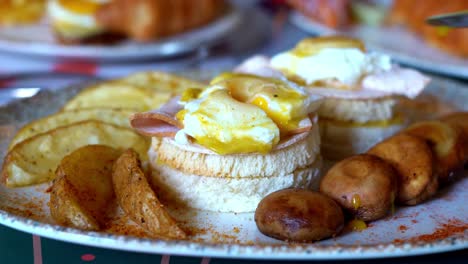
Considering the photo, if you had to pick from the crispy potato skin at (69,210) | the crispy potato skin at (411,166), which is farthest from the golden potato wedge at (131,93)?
the crispy potato skin at (411,166)

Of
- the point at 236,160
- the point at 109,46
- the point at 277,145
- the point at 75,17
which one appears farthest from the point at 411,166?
the point at 75,17

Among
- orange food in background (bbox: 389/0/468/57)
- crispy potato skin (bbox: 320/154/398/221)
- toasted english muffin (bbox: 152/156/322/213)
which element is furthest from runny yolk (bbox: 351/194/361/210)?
orange food in background (bbox: 389/0/468/57)

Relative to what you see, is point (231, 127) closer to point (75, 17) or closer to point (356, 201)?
point (356, 201)

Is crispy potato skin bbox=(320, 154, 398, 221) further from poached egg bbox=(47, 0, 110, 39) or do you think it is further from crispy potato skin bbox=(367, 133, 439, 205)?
poached egg bbox=(47, 0, 110, 39)

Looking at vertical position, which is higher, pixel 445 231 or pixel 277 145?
pixel 277 145

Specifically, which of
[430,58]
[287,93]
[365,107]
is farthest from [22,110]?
[430,58]

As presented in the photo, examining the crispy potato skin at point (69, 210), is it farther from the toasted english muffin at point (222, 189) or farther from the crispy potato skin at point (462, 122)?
the crispy potato skin at point (462, 122)

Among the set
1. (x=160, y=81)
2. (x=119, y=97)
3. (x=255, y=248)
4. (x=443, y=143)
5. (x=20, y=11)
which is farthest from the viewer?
(x=20, y=11)
